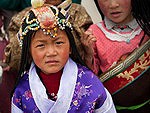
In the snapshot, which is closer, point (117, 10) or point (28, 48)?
point (28, 48)

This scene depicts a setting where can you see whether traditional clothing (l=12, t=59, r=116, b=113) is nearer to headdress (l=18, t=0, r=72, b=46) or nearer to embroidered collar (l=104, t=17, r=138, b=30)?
headdress (l=18, t=0, r=72, b=46)

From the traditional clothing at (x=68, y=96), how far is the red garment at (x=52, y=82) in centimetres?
4

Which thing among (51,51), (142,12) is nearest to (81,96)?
(51,51)

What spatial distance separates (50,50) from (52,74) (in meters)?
0.20

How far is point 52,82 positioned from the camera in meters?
1.57

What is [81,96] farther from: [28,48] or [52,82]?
[28,48]

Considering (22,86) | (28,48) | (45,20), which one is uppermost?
(45,20)

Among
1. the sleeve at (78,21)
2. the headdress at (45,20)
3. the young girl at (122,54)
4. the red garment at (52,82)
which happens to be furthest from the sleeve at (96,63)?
the headdress at (45,20)

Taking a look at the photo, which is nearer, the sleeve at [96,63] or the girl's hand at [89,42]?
the girl's hand at [89,42]

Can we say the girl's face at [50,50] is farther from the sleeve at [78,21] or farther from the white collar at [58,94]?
the sleeve at [78,21]

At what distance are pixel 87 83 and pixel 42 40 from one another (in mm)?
354

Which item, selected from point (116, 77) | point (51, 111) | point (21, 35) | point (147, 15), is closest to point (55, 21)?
point (21, 35)

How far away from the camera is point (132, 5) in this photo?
70.2 inches

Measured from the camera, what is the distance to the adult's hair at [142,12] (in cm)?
178
